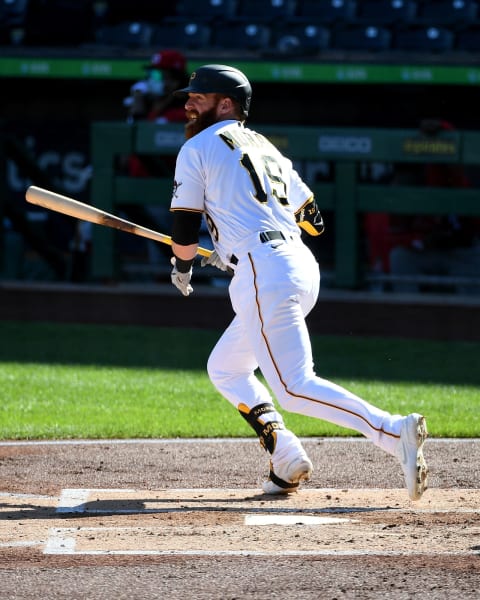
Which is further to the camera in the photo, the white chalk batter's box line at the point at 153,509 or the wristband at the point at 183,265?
the wristband at the point at 183,265

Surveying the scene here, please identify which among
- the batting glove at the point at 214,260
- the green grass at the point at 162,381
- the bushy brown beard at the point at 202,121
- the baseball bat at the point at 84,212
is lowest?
the green grass at the point at 162,381

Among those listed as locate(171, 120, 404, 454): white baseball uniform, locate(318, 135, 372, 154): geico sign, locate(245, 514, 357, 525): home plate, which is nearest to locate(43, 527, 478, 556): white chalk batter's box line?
locate(245, 514, 357, 525): home plate

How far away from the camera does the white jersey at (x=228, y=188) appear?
4473mm

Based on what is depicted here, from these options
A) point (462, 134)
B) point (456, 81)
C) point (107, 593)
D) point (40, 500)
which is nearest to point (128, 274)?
point (462, 134)

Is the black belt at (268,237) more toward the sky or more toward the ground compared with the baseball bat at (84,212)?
more toward the sky

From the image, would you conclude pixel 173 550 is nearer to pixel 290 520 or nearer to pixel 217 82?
pixel 290 520

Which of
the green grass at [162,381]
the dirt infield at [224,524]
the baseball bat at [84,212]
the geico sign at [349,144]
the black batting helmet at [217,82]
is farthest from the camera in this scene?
the geico sign at [349,144]

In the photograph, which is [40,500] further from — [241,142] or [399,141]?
[399,141]

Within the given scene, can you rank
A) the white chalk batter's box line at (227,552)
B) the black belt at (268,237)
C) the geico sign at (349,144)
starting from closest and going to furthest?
the white chalk batter's box line at (227,552) < the black belt at (268,237) < the geico sign at (349,144)

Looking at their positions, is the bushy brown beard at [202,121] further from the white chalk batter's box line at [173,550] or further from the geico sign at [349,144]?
the geico sign at [349,144]

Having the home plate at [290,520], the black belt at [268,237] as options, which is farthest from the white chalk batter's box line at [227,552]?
the black belt at [268,237]

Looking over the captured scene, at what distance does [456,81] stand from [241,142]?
7.72 metres

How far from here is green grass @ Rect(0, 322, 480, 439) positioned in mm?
6285

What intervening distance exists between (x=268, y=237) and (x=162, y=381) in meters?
3.23
